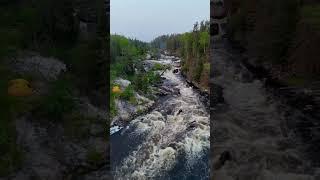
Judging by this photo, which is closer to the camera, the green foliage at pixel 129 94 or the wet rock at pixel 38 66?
the wet rock at pixel 38 66

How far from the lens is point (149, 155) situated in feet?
13.5

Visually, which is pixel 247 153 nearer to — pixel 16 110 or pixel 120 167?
pixel 16 110

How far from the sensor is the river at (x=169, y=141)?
3.99 m

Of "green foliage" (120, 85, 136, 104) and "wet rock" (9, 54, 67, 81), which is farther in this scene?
"green foliage" (120, 85, 136, 104)

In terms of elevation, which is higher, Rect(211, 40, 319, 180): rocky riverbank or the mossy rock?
the mossy rock

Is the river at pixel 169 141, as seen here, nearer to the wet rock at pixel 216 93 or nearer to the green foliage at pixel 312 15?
the wet rock at pixel 216 93

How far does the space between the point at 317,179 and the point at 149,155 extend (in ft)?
6.64

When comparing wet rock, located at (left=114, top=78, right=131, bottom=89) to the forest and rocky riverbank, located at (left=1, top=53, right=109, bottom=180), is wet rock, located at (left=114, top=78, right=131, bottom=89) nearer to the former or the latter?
the forest

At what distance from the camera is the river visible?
3988 mm

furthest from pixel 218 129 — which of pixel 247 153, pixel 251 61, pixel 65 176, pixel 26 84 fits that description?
pixel 26 84

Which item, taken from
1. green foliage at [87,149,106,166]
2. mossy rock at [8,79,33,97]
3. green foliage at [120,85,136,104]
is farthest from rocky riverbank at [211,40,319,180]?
green foliage at [120,85,136,104]

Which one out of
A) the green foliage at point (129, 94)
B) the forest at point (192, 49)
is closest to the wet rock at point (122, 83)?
the green foliage at point (129, 94)

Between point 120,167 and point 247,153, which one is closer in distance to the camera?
point 247,153

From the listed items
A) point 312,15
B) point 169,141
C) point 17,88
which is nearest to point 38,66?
point 17,88
